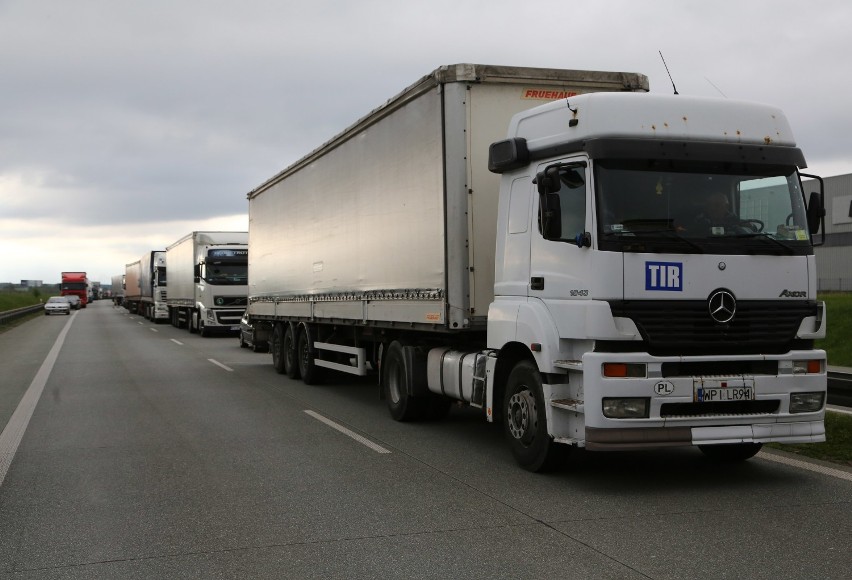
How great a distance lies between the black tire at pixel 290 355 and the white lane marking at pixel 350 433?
177 inches

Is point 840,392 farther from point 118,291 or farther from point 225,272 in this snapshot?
point 118,291

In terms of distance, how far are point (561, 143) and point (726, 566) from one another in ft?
11.8

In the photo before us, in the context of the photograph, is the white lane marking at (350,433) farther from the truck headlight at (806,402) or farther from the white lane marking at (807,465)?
the truck headlight at (806,402)

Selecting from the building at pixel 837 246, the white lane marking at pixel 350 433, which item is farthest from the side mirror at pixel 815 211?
the building at pixel 837 246

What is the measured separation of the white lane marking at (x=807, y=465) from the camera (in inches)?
290

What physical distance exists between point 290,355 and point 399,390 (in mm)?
6083

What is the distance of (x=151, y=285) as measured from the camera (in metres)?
49.3

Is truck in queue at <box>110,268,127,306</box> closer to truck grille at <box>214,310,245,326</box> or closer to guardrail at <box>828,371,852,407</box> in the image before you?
truck grille at <box>214,310,245,326</box>

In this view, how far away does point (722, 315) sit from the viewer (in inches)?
269

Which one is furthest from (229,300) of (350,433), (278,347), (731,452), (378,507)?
(378,507)

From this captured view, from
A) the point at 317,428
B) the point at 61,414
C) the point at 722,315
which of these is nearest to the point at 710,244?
the point at 722,315

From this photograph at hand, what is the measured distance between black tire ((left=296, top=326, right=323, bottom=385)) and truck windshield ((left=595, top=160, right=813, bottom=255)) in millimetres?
9007

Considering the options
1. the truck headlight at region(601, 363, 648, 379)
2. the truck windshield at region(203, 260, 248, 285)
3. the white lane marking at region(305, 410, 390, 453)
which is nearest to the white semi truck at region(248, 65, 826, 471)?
the truck headlight at region(601, 363, 648, 379)

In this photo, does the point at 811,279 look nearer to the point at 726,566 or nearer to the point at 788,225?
the point at 788,225
